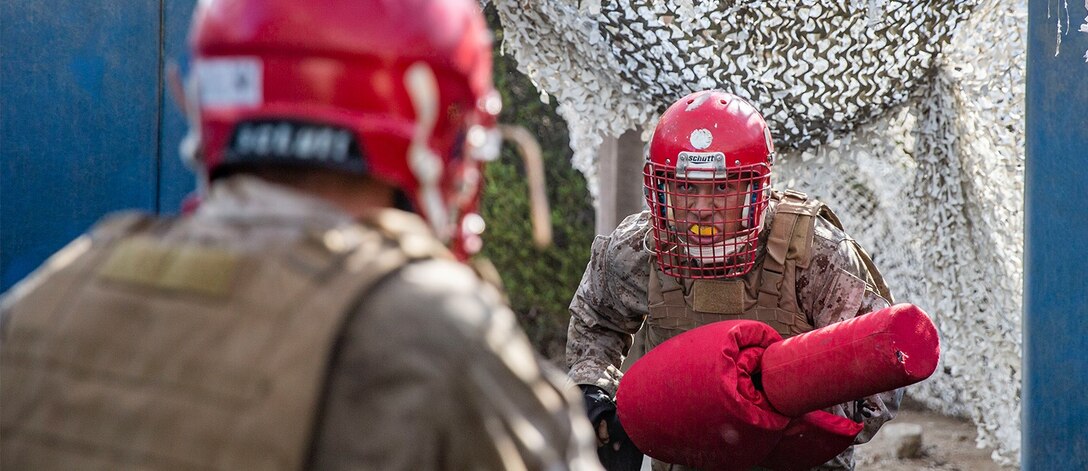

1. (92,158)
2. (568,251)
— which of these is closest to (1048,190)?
(92,158)

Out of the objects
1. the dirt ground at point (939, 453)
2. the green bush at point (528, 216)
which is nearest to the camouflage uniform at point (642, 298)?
the dirt ground at point (939, 453)

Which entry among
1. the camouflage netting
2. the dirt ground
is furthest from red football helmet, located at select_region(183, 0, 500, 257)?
the dirt ground

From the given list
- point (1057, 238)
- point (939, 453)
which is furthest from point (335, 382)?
point (939, 453)

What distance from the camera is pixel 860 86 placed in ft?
11.6

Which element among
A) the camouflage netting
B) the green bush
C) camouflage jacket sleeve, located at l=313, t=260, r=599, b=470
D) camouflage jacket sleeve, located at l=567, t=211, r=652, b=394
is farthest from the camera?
the green bush

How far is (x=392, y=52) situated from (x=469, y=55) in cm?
11

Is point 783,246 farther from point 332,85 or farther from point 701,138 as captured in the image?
point 332,85

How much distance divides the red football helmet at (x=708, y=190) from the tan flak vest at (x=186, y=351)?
64.3 inches

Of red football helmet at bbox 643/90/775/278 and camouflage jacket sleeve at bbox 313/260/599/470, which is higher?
camouflage jacket sleeve at bbox 313/260/599/470

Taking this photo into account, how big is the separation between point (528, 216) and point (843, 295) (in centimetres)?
512

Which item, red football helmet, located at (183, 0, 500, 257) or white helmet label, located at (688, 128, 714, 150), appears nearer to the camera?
red football helmet, located at (183, 0, 500, 257)

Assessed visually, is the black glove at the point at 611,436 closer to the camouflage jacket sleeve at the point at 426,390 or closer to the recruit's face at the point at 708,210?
the recruit's face at the point at 708,210

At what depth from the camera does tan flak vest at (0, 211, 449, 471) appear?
3.28 feet

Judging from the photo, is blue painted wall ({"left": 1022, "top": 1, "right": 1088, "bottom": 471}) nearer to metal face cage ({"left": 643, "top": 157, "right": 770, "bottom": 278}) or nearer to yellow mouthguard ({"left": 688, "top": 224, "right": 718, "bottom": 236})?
metal face cage ({"left": 643, "top": 157, "right": 770, "bottom": 278})
